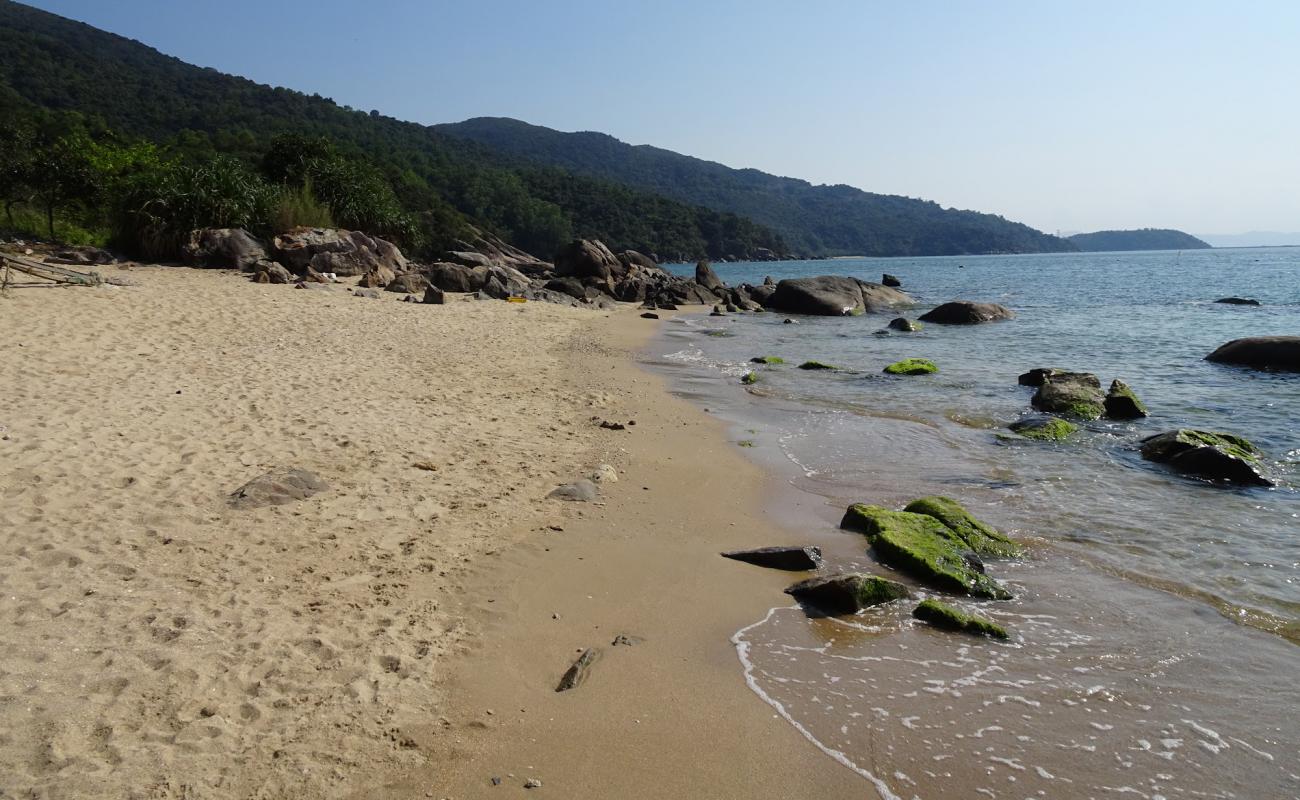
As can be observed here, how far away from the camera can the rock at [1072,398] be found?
13234 millimetres

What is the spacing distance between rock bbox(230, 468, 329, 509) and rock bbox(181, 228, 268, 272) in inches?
868

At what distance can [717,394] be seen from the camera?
15297 mm

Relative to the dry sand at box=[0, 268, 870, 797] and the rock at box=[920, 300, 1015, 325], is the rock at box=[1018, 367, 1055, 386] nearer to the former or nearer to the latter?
the dry sand at box=[0, 268, 870, 797]

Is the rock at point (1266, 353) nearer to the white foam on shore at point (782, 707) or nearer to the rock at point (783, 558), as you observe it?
the rock at point (783, 558)

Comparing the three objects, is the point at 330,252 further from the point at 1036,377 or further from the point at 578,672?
the point at 578,672

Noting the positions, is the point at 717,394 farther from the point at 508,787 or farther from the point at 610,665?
the point at 508,787

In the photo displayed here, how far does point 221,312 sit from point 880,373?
15.6 meters

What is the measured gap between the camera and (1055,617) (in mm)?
5875

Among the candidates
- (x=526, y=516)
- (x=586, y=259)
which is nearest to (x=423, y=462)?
(x=526, y=516)

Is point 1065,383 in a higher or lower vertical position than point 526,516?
higher

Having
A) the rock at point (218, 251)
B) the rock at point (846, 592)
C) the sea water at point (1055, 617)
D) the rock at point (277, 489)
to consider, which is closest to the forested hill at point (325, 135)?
the rock at point (218, 251)

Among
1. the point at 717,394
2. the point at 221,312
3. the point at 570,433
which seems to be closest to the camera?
the point at 570,433

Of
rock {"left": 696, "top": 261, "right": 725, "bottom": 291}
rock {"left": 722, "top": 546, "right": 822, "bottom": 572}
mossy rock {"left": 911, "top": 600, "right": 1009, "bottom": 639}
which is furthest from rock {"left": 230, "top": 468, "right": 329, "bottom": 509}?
rock {"left": 696, "top": 261, "right": 725, "bottom": 291}

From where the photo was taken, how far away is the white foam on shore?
388 centimetres
